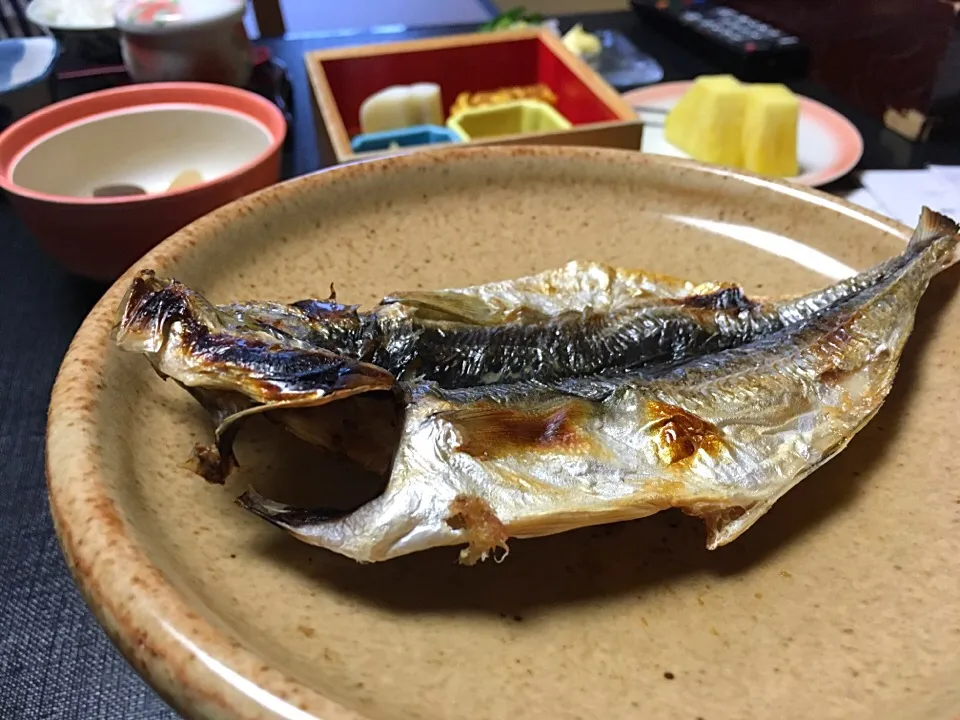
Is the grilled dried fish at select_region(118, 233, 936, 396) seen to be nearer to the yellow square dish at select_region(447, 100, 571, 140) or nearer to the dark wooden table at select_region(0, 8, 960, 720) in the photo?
the dark wooden table at select_region(0, 8, 960, 720)

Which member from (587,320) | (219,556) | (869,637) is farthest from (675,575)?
(219,556)

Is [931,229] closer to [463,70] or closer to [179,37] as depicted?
[463,70]

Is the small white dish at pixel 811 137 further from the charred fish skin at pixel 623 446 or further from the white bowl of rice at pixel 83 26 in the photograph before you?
the white bowl of rice at pixel 83 26

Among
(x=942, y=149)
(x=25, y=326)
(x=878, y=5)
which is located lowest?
(x=942, y=149)

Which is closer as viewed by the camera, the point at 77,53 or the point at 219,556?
the point at 219,556

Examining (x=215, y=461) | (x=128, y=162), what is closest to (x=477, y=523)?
(x=215, y=461)

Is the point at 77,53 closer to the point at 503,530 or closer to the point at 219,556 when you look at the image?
the point at 219,556
